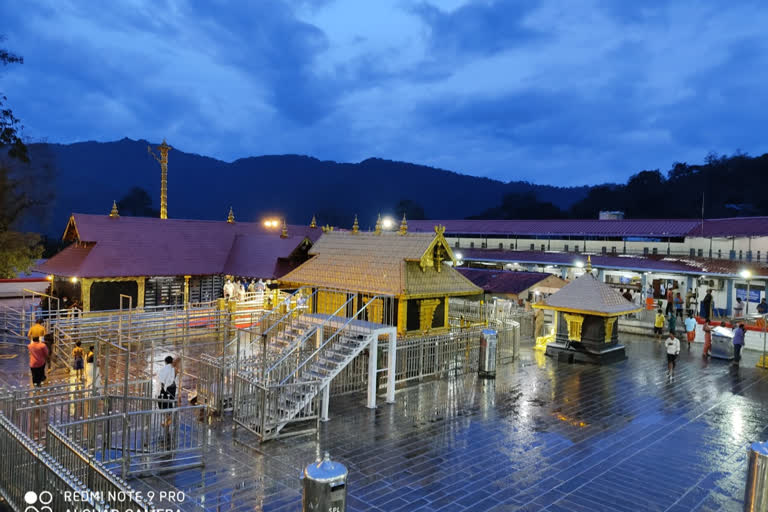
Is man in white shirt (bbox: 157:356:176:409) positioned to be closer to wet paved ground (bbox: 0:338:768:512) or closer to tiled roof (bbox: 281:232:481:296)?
wet paved ground (bbox: 0:338:768:512)

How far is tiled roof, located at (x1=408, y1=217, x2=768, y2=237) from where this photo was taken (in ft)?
117

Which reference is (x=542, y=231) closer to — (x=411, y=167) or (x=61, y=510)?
(x=61, y=510)

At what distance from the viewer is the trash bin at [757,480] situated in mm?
6926

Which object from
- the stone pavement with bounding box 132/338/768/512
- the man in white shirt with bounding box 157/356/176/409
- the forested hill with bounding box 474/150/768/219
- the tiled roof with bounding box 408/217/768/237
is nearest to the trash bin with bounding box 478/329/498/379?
the stone pavement with bounding box 132/338/768/512

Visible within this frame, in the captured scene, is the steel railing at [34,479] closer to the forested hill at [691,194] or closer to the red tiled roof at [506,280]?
the red tiled roof at [506,280]

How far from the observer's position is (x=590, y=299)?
762 inches

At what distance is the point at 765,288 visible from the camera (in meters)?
29.4

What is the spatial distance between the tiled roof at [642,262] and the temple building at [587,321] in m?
13.3

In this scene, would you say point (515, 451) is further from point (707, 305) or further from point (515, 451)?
point (707, 305)

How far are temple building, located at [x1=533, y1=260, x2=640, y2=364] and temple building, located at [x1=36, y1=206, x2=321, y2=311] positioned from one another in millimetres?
13080

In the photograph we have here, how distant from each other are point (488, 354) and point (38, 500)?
39.1 feet

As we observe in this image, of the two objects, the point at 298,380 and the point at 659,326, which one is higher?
the point at 298,380

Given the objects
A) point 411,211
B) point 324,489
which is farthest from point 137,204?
point 324,489

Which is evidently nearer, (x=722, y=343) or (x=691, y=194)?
(x=722, y=343)
